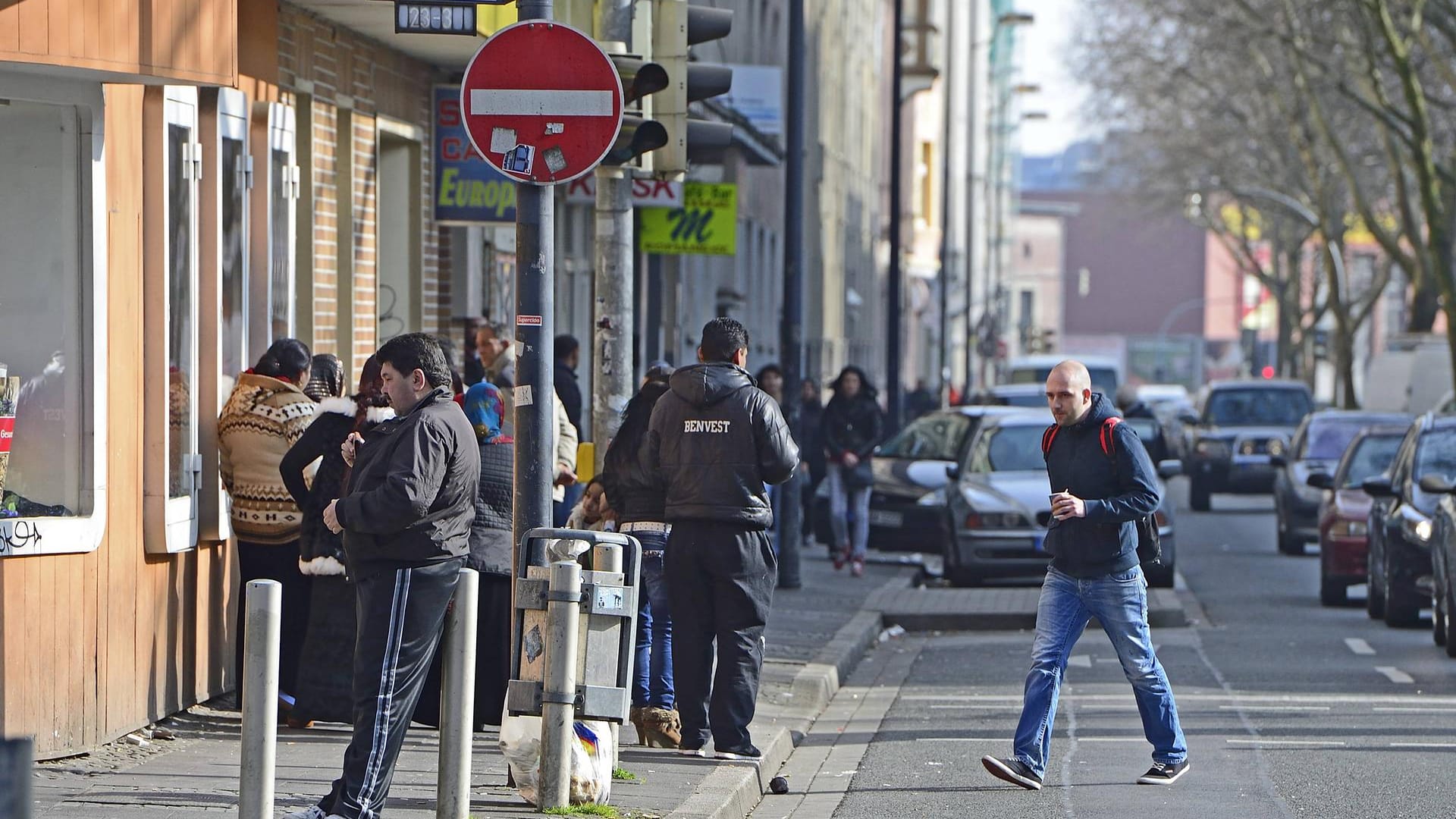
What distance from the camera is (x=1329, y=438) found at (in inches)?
1014

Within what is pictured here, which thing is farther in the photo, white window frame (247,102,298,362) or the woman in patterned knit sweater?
white window frame (247,102,298,362)

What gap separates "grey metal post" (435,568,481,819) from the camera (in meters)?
7.09

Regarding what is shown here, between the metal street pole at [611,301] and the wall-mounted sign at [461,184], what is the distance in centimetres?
397

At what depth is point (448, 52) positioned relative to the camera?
1407 centimetres

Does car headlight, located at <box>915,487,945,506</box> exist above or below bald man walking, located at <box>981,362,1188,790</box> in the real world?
below

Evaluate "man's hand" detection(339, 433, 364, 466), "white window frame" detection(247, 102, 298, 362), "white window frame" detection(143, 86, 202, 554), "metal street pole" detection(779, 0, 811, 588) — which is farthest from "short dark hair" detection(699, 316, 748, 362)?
"metal street pole" detection(779, 0, 811, 588)

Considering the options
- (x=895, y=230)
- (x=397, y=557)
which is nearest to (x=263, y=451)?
(x=397, y=557)

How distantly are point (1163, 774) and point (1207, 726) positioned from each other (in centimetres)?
197

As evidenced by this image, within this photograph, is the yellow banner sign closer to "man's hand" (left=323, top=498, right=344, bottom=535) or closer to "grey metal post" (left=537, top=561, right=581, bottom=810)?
"grey metal post" (left=537, top=561, right=581, bottom=810)

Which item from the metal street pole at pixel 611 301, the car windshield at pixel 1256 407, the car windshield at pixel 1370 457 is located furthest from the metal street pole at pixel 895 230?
the metal street pole at pixel 611 301

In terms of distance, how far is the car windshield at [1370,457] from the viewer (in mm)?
20014

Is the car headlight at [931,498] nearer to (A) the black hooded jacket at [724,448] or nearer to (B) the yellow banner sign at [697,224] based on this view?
(B) the yellow banner sign at [697,224]

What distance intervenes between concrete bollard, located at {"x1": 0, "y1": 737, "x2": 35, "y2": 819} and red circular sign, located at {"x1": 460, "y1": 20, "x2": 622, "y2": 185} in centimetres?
474

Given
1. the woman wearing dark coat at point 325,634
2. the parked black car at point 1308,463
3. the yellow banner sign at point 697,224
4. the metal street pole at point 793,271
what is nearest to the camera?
the woman wearing dark coat at point 325,634
